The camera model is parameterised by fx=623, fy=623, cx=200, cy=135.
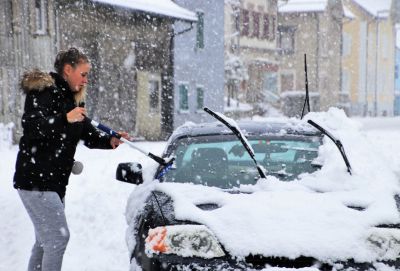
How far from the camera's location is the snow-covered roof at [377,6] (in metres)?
53.0

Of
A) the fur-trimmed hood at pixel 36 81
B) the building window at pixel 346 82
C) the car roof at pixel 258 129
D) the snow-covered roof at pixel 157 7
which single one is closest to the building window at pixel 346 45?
the building window at pixel 346 82

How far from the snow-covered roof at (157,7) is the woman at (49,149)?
628 inches

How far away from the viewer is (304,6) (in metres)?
43.7

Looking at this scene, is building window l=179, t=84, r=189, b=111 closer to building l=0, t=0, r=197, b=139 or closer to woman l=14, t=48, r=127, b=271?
building l=0, t=0, r=197, b=139

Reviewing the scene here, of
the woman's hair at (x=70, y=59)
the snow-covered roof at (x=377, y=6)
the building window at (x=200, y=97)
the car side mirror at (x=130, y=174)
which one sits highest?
the snow-covered roof at (x=377, y=6)

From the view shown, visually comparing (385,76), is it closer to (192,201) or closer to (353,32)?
(353,32)

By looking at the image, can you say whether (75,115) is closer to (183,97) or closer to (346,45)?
(183,97)

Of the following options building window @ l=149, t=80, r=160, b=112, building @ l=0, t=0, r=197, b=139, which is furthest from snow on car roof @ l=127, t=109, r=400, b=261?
building window @ l=149, t=80, r=160, b=112

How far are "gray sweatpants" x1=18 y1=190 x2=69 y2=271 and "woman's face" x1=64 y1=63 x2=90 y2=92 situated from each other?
69 centimetres

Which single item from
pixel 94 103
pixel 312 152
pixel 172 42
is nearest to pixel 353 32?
pixel 172 42

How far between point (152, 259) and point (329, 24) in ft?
141

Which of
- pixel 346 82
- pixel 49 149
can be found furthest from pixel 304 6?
pixel 49 149

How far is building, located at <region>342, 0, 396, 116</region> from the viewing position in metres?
49.7

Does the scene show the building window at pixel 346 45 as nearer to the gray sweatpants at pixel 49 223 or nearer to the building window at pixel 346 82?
the building window at pixel 346 82
